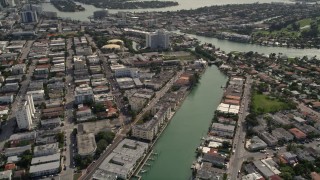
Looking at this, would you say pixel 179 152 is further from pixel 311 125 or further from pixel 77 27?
pixel 77 27

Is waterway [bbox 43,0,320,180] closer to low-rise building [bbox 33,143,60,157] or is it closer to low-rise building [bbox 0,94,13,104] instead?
low-rise building [bbox 33,143,60,157]

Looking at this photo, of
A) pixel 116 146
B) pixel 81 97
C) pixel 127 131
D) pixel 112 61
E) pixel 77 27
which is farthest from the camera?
pixel 77 27

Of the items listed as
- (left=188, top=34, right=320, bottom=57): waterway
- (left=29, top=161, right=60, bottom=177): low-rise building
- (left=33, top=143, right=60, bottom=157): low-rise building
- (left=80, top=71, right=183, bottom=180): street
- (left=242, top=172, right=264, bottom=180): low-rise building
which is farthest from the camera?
(left=188, top=34, right=320, bottom=57): waterway

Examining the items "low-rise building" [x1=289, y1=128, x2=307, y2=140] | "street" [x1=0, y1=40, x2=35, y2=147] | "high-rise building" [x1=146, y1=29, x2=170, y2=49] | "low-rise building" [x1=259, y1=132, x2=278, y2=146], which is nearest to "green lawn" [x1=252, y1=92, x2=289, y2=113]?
"low-rise building" [x1=289, y1=128, x2=307, y2=140]

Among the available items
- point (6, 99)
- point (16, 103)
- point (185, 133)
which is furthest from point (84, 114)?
point (6, 99)

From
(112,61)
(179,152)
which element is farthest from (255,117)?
(112,61)
